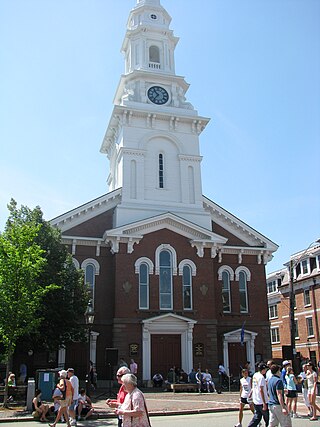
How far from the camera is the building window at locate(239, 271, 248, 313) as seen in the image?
113 feet

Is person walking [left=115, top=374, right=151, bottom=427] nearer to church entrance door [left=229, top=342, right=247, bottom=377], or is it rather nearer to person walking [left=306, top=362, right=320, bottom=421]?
person walking [left=306, top=362, right=320, bottom=421]

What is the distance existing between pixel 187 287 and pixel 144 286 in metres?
2.95

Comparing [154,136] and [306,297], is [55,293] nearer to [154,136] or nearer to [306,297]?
[154,136]

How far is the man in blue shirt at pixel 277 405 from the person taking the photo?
10.6 metres

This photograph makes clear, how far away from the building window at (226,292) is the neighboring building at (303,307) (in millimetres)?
8416

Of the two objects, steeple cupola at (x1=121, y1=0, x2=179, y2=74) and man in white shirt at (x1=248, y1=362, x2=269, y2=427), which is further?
steeple cupola at (x1=121, y1=0, x2=179, y2=74)

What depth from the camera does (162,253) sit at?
32.8 metres

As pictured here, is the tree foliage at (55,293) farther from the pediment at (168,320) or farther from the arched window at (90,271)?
the pediment at (168,320)

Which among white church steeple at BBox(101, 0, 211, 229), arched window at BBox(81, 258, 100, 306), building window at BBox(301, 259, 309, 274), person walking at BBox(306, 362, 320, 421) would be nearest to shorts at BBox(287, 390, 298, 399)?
person walking at BBox(306, 362, 320, 421)

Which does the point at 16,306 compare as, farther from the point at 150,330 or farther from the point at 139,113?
the point at 139,113

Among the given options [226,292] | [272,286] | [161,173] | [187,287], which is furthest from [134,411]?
[272,286]

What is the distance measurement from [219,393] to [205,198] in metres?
14.8

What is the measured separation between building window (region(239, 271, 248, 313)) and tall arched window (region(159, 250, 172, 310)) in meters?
5.88

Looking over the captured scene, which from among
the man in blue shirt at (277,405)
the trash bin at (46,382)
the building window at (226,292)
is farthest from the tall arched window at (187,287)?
the man in blue shirt at (277,405)
